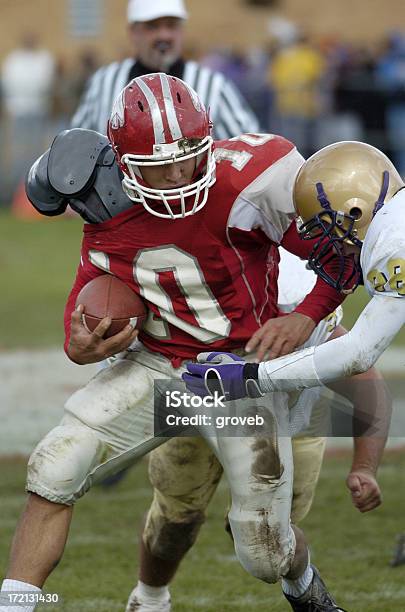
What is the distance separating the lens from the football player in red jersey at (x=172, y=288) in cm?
328

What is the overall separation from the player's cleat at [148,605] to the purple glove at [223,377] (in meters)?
0.82

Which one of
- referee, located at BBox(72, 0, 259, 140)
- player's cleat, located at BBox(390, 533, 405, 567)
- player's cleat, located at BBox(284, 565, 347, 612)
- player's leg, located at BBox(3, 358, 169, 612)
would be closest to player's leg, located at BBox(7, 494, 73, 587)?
player's leg, located at BBox(3, 358, 169, 612)

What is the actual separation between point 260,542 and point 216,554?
1.11m

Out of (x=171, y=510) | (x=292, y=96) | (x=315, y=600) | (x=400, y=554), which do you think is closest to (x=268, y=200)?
(x=171, y=510)

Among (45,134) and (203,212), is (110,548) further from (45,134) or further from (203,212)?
(45,134)

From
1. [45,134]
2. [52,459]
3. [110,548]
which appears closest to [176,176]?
[52,459]

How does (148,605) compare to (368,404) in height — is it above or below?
below

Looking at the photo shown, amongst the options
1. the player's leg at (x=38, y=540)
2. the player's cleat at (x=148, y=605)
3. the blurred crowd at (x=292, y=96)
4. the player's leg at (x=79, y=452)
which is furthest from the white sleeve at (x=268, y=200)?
the blurred crowd at (x=292, y=96)

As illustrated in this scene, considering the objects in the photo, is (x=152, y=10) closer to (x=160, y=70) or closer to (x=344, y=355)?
(x=160, y=70)

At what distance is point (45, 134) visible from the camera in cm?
1447

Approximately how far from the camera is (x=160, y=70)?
227 inches

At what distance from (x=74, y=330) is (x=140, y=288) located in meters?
0.25

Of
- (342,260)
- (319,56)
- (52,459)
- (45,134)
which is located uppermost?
(342,260)

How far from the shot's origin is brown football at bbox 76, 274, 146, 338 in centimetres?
337
